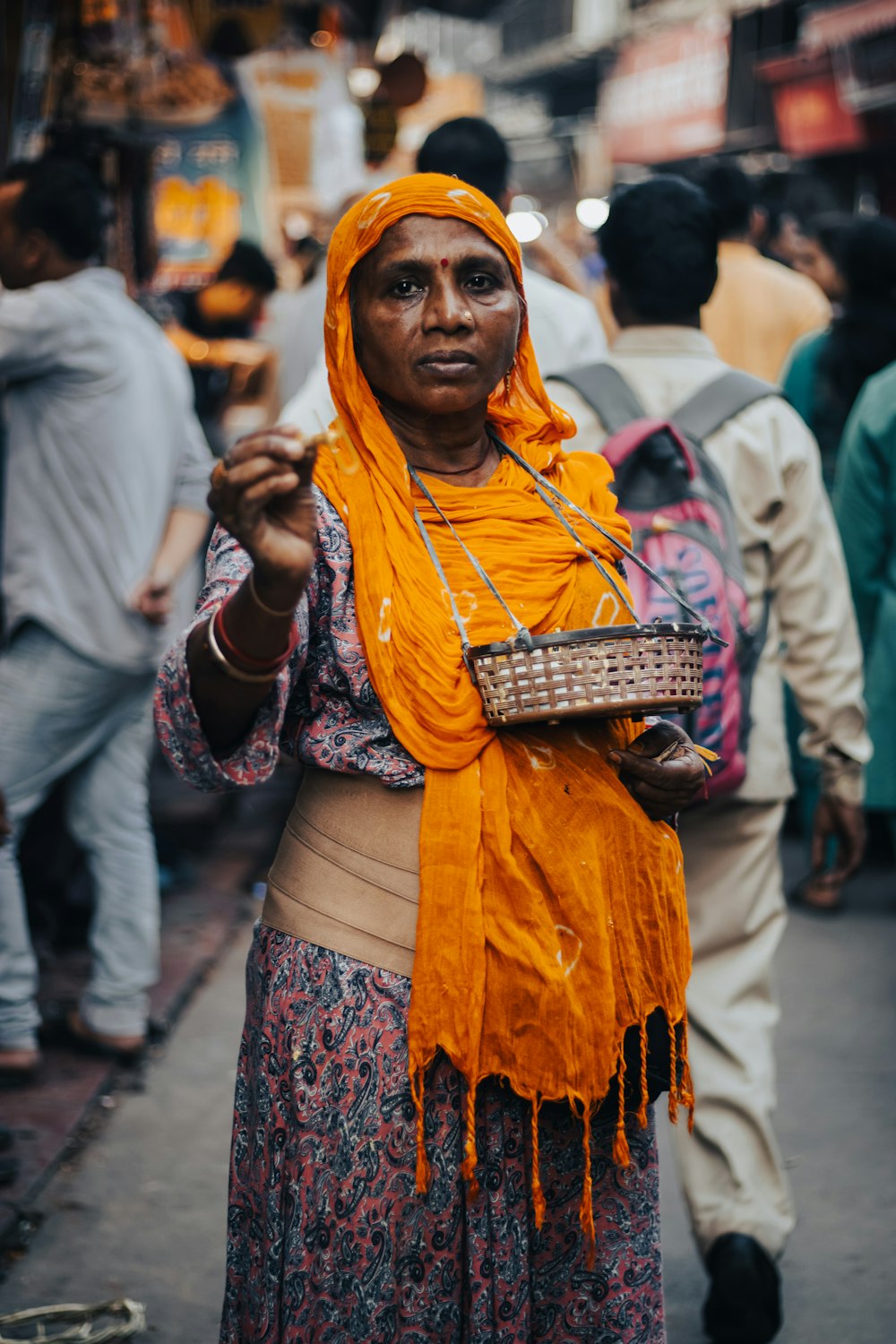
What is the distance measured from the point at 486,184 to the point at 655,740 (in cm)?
264

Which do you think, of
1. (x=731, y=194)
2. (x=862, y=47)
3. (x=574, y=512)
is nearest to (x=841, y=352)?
(x=731, y=194)

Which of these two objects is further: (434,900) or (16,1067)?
(16,1067)

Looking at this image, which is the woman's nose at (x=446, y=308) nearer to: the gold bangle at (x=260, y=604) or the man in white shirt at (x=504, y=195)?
the gold bangle at (x=260, y=604)

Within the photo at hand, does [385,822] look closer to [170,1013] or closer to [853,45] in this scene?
[170,1013]

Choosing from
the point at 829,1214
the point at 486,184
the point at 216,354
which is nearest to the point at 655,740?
the point at 829,1214

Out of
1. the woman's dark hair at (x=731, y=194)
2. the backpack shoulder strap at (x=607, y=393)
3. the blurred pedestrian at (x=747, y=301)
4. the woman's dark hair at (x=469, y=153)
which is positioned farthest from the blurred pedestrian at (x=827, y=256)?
the backpack shoulder strap at (x=607, y=393)

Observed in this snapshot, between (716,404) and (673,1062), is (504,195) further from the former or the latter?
(673,1062)

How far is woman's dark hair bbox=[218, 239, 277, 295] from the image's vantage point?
852 centimetres

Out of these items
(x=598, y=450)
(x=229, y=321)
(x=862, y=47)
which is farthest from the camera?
(x=862, y=47)

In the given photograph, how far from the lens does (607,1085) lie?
2.02 metres

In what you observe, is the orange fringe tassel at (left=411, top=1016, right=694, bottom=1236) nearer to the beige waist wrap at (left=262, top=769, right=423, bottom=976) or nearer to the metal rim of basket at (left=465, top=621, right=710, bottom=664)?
the beige waist wrap at (left=262, top=769, right=423, bottom=976)

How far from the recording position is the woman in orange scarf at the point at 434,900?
1966 mm

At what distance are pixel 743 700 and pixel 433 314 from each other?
1375 millimetres

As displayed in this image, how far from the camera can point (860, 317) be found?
563 cm
